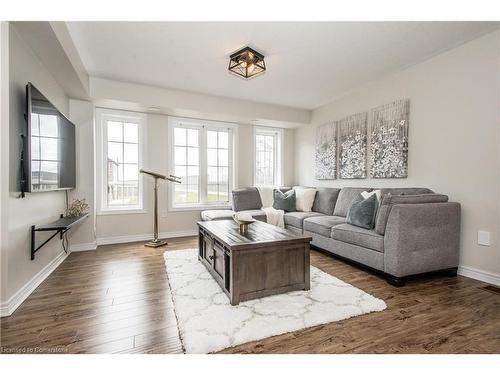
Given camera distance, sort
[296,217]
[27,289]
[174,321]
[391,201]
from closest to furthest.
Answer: [174,321], [27,289], [391,201], [296,217]

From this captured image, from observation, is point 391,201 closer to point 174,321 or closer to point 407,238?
point 407,238

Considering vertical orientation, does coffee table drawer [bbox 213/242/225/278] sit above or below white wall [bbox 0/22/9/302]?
below

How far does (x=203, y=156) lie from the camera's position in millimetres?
4867

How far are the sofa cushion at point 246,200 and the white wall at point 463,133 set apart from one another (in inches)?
91.0

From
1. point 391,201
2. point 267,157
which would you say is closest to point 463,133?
point 391,201

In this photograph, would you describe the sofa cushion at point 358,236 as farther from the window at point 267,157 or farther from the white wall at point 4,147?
the white wall at point 4,147

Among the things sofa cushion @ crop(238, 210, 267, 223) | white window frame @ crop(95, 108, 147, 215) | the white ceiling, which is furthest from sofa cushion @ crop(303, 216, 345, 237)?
white window frame @ crop(95, 108, 147, 215)

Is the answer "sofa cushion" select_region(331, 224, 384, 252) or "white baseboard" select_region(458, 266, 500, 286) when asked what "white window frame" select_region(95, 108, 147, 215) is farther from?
"white baseboard" select_region(458, 266, 500, 286)

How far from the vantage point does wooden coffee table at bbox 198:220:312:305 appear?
2027 mm

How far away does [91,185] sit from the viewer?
3764 mm

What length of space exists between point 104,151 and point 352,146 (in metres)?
4.15

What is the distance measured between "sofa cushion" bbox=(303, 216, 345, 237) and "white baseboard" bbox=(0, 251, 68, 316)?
10.6ft

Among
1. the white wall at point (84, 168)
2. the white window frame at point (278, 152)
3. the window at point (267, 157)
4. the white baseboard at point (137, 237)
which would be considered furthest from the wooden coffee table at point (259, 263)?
the white window frame at point (278, 152)
